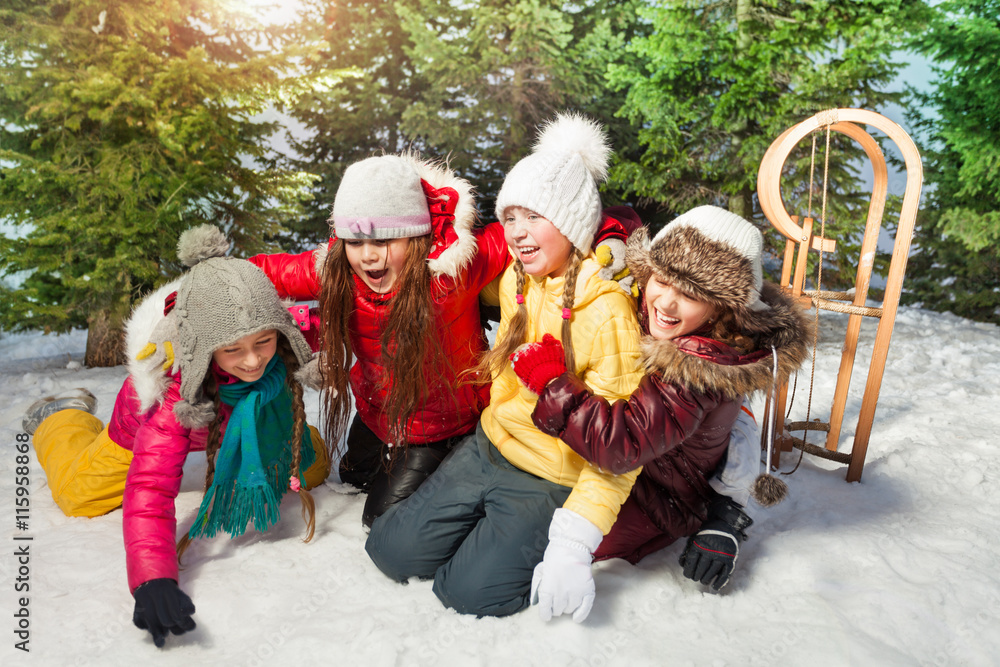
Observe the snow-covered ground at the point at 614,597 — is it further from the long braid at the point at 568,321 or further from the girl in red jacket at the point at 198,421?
the long braid at the point at 568,321

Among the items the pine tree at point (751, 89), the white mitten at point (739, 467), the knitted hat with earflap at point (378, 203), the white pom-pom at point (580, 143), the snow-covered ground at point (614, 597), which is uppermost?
the pine tree at point (751, 89)

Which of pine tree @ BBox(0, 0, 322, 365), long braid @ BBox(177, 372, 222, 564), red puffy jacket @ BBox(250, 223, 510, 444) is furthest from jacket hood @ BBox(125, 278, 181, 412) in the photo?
pine tree @ BBox(0, 0, 322, 365)

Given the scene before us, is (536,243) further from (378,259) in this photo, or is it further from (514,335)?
(378,259)

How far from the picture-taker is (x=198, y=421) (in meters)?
1.91

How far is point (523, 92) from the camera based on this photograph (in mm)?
6965

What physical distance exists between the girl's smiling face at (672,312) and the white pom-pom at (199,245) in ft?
4.81

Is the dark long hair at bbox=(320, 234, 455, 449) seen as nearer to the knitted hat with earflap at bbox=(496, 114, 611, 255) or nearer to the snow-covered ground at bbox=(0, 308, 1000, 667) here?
the knitted hat with earflap at bbox=(496, 114, 611, 255)

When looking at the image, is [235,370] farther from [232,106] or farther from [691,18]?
[691,18]

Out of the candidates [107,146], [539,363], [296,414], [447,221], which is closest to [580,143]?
[447,221]

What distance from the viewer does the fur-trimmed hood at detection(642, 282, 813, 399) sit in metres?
1.62

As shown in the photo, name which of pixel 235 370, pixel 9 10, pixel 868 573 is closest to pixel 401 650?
pixel 235 370

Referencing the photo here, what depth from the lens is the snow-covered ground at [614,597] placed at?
5.36 ft

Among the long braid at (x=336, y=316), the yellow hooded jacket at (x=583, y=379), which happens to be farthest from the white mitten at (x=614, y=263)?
the long braid at (x=336, y=316)

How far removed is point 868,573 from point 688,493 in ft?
2.20
